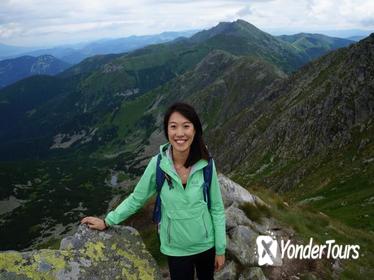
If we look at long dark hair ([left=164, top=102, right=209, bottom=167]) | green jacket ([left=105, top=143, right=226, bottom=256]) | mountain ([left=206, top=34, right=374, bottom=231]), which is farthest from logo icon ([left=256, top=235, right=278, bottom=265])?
mountain ([left=206, top=34, right=374, bottom=231])

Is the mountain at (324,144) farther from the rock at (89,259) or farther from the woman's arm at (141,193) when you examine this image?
the woman's arm at (141,193)

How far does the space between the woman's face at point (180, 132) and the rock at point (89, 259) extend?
11.4 ft

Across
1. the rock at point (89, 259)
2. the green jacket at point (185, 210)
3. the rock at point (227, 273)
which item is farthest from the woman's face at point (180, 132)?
the rock at point (227, 273)

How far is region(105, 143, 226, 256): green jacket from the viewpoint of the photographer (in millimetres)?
9078

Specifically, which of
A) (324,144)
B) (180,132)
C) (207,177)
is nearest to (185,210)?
(207,177)

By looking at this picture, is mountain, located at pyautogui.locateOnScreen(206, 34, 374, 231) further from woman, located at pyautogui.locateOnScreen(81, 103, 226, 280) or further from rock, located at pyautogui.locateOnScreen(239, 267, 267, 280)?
woman, located at pyautogui.locateOnScreen(81, 103, 226, 280)

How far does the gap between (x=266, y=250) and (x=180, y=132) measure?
30.9 feet

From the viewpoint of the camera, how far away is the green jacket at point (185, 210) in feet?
29.8

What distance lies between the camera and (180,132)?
9.13 metres

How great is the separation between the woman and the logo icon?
6.76 meters

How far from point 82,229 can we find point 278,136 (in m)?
108

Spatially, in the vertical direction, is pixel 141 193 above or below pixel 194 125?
below

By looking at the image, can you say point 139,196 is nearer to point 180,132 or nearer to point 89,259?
point 180,132

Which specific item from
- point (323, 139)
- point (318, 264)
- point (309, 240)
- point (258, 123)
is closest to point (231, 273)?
point (318, 264)
